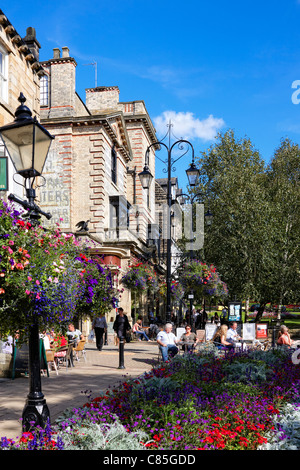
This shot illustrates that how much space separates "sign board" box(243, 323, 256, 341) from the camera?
19125 millimetres

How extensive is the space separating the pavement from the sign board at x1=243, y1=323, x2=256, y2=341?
15.5ft

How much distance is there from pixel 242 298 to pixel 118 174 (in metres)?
11.4

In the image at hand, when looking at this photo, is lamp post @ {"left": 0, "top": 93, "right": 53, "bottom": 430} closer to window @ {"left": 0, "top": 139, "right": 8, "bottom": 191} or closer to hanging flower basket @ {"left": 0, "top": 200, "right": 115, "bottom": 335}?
hanging flower basket @ {"left": 0, "top": 200, "right": 115, "bottom": 335}

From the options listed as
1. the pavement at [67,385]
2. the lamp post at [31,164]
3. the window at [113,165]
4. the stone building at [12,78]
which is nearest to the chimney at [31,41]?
the stone building at [12,78]

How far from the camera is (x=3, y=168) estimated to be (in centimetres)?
1434

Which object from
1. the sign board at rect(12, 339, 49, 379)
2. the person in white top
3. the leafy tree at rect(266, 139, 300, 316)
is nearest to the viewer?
the sign board at rect(12, 339, 49, 379)

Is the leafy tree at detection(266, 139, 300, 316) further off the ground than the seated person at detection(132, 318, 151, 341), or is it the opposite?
the leafy tree at detection(266, 139, 300, 316)

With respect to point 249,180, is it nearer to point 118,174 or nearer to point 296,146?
point 296,146

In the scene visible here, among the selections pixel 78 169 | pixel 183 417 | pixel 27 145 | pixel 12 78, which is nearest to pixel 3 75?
pixel 12 78

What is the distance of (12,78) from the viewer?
55.5 ft

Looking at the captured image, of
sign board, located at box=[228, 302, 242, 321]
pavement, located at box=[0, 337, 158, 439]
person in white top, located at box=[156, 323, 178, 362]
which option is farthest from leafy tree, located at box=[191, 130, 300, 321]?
person in white top, located at box=[156, 323, 178, 362]

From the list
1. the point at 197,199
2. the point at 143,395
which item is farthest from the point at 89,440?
the point at 197,199

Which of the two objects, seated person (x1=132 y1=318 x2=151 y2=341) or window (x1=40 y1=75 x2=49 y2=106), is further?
window (x1=40 y1=75 x2=49 y2=106)
